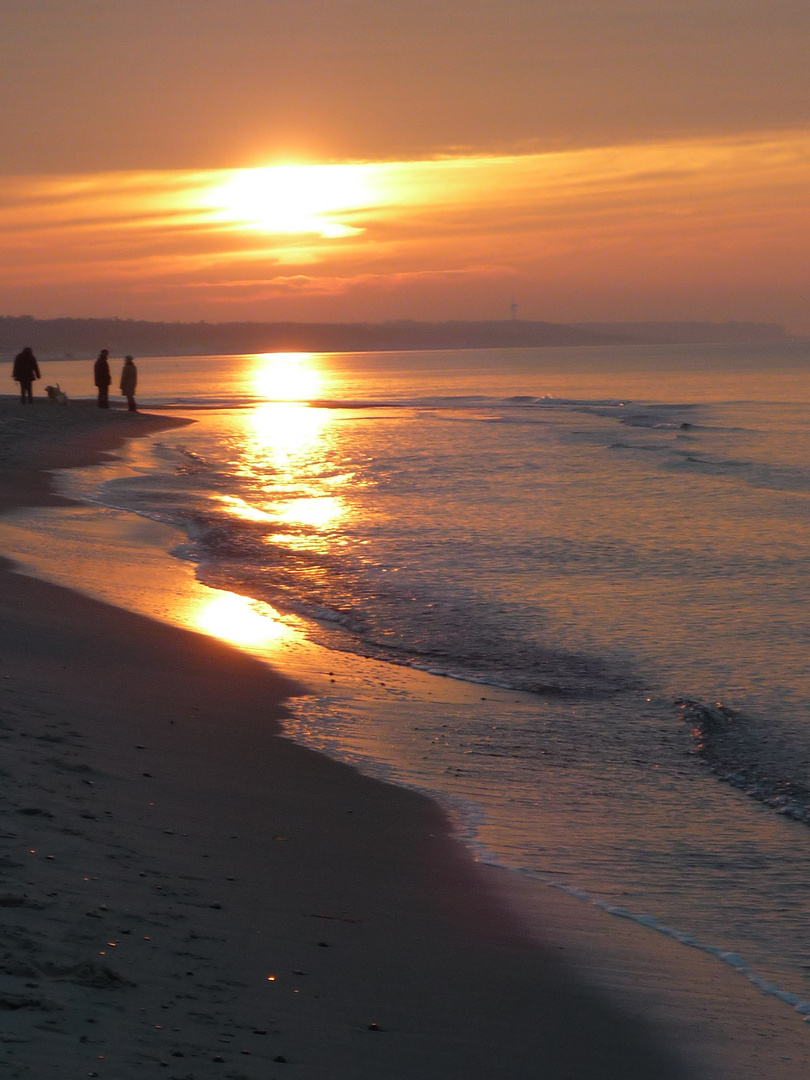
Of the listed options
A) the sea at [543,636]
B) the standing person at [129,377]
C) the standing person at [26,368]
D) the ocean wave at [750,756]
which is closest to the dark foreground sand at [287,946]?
the sea at [543,636]

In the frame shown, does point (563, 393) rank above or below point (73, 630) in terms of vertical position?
above

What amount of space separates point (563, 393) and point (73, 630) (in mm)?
72160

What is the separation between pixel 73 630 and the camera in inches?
341

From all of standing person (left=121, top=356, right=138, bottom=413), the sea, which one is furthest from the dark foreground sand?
standing person (left=121, top=356, right=138, bottom=413)

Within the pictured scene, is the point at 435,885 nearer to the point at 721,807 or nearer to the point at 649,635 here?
the point at 721,807

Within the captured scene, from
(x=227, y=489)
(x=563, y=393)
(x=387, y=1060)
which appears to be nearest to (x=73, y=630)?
(x=387, y=1060)

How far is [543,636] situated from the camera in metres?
10.4

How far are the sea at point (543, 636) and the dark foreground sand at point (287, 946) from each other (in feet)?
1.29

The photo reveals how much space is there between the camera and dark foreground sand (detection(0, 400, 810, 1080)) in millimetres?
3273

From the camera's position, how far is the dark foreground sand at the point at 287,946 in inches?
129

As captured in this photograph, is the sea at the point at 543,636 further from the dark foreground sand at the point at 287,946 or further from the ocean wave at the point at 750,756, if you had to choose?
the dark foreground sand at the point at 287,946

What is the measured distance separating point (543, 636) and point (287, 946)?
6.64 m

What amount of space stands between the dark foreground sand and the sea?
15.4 inches

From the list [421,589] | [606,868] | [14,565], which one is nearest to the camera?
[606,868]
